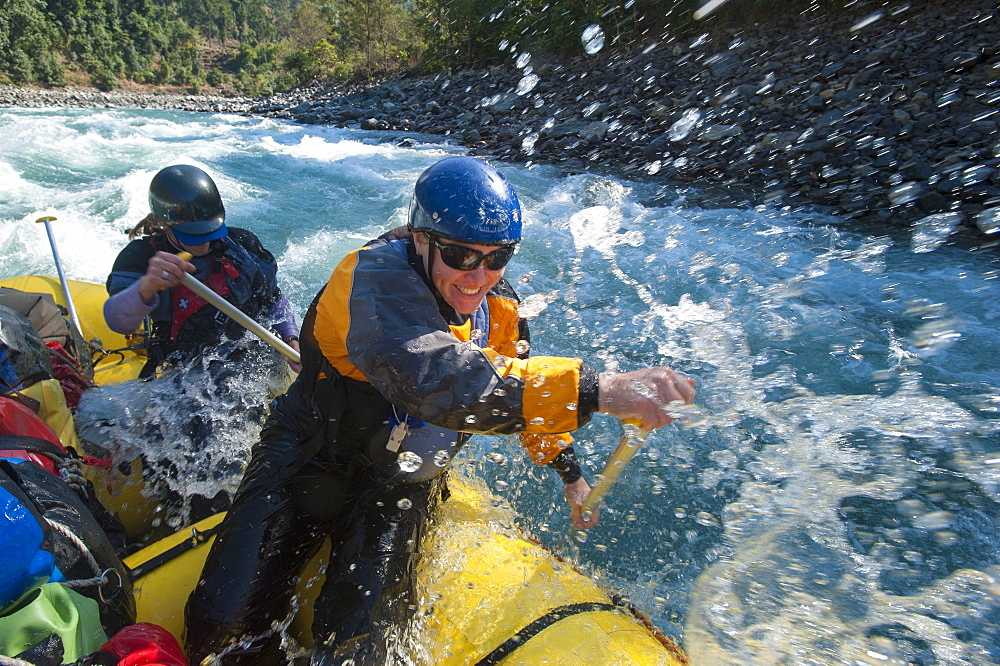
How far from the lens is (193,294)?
12.8 ft

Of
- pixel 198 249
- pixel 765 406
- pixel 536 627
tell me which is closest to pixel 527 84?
pixel 765 406

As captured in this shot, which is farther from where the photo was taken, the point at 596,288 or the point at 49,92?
the point at 49,92

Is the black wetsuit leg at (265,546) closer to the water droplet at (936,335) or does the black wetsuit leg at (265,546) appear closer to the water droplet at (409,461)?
the water droplet at (409,461)

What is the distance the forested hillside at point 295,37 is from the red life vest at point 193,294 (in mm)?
16530

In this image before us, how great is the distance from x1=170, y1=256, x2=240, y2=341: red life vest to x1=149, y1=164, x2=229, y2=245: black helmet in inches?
7.4

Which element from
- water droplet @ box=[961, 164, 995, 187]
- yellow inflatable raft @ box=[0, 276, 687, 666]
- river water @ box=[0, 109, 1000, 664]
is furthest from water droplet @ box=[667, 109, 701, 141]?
yellow inflatable raft @ box=[0, 276, 687, 666]

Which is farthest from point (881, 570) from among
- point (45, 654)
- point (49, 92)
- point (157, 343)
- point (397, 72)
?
point (49, 92)

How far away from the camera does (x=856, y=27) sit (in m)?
12.1

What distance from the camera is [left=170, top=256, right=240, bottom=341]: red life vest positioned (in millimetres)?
3859

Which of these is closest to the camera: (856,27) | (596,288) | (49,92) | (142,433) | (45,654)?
(45,654)

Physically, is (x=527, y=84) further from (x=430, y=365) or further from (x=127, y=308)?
(x=430, y=365)

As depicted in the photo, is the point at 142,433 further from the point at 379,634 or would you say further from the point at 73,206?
the point at 73,206

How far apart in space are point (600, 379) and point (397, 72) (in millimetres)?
35917

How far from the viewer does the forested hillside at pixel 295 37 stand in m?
20.5
